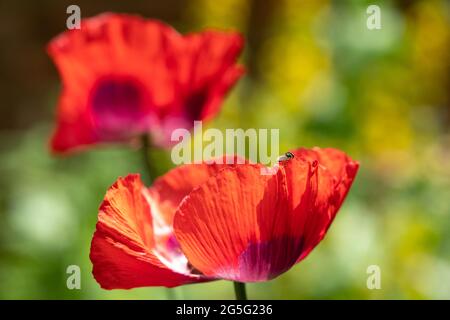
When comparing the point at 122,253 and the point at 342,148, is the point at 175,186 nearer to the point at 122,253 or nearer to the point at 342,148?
the point at 122,253

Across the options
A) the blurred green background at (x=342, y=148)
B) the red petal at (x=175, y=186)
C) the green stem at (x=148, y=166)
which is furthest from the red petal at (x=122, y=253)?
the blurred green background at (x=342, y=148)

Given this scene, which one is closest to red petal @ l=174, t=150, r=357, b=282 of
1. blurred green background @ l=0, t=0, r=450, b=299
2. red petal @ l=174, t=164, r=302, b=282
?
red petal @ l=174, t=164, r=302, b=282

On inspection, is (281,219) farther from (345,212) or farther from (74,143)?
(345,212)

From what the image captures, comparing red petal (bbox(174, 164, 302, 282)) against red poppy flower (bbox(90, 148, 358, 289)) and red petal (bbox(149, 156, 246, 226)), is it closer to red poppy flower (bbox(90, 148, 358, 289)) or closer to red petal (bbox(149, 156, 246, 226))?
red poppy flower (bbox(90, 148, 358, 289))

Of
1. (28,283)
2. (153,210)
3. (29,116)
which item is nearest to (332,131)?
(28,283)

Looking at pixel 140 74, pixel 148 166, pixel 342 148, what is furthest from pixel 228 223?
pixel 342 148

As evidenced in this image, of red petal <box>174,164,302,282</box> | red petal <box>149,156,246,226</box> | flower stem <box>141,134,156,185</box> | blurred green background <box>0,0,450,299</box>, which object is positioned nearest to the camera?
red petal <box>174,164,302,282</box>

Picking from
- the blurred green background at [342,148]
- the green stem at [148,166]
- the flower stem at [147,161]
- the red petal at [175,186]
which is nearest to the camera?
the red petal at [175,186]

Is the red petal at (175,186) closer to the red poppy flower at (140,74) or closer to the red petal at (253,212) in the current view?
the red petal at (253,212)
